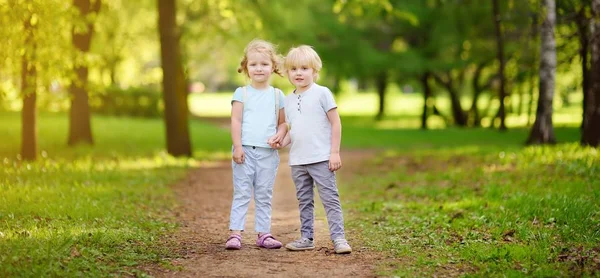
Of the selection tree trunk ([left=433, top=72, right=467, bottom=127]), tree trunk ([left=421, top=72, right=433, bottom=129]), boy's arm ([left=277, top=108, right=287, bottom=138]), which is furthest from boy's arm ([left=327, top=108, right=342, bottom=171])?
tree trunk ([left=433, top=72, right=467, bottom=127])

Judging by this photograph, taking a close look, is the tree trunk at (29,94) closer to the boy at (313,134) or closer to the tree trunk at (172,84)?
the tree trunk at (172,84)

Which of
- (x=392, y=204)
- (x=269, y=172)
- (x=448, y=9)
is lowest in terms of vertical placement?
(x=392, y=204)

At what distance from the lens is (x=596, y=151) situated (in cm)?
1229

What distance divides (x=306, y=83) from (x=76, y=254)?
8.70 feet

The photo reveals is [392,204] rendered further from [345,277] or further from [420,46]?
[420,46]

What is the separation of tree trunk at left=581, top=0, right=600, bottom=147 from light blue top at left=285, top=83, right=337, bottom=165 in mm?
7361

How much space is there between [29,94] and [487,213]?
27.8ft

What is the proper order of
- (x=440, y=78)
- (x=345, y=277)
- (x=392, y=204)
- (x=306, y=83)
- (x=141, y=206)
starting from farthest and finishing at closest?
(x=440, y=78) < (x=392, y=204) < (x=141, y=206) < (x=306, y=83) < (x=345, y=277)

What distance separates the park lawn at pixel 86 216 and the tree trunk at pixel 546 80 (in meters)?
7.89

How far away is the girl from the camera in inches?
285

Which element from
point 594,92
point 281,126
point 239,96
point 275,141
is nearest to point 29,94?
point 239,96

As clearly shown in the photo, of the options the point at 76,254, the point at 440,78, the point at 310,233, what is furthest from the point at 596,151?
the point at 440,78

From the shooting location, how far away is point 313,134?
23.3ft

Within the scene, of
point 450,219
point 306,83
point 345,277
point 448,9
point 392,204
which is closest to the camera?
point 345,277
